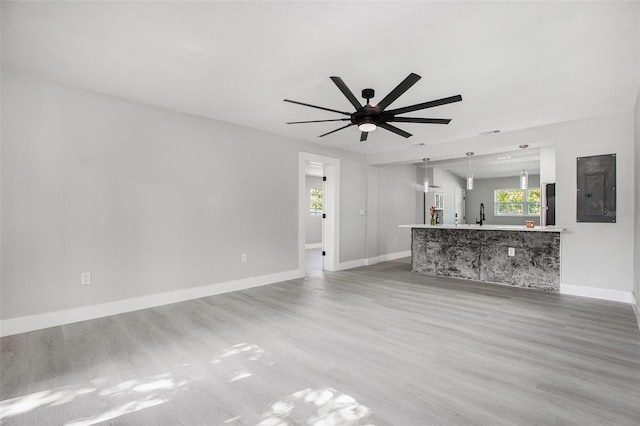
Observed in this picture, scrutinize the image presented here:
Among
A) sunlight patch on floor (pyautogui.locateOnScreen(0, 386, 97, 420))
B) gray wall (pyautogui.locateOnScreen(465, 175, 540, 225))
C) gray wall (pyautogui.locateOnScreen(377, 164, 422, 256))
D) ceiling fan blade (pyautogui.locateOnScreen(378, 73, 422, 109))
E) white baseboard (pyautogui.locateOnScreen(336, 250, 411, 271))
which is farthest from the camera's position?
gray wall (pyautogui.locateOnScreen(465, 175, 540, 225))

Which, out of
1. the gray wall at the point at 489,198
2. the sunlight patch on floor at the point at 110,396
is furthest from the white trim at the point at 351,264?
the gray wall at the point at 489,198

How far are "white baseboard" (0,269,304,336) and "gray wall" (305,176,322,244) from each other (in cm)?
513

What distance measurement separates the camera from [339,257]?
634cm

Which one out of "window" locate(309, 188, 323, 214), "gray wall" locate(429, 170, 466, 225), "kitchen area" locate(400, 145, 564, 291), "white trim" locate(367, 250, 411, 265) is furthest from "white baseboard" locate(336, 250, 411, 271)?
"window" locate(309, 188, 323, 214)

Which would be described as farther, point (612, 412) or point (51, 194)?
point (51, 194)

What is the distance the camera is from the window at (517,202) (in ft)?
36.4

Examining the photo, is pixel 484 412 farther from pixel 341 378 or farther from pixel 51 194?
pixel 51 194

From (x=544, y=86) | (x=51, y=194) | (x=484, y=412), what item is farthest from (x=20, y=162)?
(x=544, y=86)

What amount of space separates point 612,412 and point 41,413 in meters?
3.34

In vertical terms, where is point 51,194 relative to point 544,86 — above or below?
below

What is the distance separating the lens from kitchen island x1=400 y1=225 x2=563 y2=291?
4707 millimetres

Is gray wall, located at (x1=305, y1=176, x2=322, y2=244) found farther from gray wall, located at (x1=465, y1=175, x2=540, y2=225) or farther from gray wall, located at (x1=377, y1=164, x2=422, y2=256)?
gray wall, located at (x1=465, y1=175, x2=540, y2=225)

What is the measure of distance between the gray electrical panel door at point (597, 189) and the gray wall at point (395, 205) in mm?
3805

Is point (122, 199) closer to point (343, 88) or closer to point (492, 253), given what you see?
point (343, 88)
